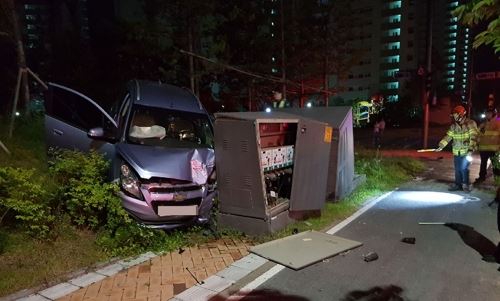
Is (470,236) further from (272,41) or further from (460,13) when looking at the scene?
(272,41)

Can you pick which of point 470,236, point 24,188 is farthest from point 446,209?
point 24,188

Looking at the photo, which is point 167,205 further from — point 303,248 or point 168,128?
point 168,128

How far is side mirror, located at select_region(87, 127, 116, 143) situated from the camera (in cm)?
627

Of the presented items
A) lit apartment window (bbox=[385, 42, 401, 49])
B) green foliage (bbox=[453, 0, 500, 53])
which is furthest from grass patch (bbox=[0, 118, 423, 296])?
lit apartment window (bbox=[385, 42, 401, 49])

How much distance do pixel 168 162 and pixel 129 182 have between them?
581 millimetres

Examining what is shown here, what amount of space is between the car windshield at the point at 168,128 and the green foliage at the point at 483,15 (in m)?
→ 4.16

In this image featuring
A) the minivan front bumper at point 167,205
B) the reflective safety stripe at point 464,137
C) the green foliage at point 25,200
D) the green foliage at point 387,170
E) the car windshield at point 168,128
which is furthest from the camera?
the green foliage at point 387,170

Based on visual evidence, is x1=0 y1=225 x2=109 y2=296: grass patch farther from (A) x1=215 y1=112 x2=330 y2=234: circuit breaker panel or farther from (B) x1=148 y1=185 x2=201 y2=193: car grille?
(A) x1=215 y1=112 x2=330 y2=234: circuit breaker panel

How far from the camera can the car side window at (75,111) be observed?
7395 mm

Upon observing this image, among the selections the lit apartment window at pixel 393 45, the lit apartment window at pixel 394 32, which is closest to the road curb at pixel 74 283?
the lit apartment window at pixel 393 45

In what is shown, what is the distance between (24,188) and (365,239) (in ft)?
15.7

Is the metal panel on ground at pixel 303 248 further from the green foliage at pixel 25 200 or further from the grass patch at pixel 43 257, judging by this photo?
the green foliage at pixel 25 200

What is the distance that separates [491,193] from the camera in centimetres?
972

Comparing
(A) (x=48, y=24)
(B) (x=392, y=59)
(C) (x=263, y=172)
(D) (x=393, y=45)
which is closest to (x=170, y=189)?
(C) (x=263, y=172)
